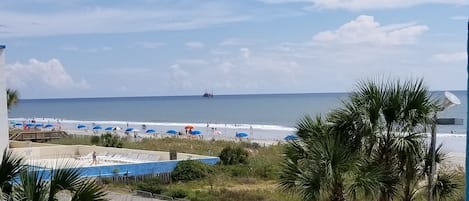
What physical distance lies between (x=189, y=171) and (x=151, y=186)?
11.5 ft

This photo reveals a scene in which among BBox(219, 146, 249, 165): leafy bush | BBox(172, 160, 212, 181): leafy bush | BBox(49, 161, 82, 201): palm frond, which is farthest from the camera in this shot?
BBox(219, 146, 249, 165): leafy bush

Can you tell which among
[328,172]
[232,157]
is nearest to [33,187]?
[328,172]

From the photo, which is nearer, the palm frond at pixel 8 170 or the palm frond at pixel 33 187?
the palm frond at pixel 33 187

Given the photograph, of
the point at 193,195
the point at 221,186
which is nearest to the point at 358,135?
the point at 193,195

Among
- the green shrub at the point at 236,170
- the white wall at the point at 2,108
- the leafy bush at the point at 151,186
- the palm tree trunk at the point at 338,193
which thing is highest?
the white wall at the point at 2,108

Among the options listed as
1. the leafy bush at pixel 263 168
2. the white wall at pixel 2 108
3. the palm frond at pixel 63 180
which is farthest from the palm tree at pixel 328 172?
the leafy bush at pixel 263 168

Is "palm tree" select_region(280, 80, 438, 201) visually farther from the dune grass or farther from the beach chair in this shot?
the beach chair

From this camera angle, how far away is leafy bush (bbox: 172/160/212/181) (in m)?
27.1

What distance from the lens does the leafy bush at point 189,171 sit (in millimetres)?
27125

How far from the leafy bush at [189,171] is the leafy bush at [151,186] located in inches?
50.5

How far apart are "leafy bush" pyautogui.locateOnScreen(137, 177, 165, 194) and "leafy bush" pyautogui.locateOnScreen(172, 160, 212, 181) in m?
1.28

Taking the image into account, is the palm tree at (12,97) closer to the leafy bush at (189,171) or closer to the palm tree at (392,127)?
the leafy bush at (189,171)

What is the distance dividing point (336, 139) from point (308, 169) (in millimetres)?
702

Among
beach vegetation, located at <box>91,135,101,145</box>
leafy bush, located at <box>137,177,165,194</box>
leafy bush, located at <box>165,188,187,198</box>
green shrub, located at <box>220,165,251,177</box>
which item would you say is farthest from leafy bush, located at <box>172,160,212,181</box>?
beach vegetation, located at <box>91,135,101,145</box>
